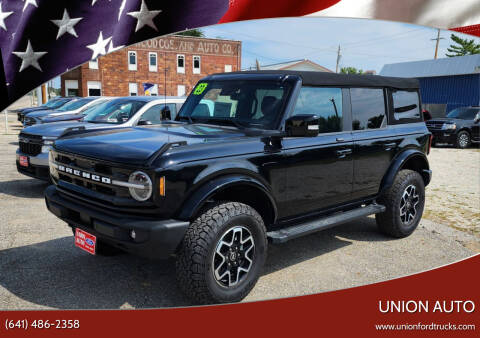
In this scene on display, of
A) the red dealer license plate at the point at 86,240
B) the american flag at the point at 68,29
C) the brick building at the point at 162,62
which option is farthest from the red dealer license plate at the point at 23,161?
the american flag at the point at 68,29

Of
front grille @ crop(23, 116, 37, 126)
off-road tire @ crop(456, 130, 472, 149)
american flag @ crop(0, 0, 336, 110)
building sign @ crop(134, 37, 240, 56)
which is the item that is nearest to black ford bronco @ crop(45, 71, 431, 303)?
building sign @ crop(134, 37, 240, 56)

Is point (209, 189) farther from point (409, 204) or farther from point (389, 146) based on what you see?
point (409, 204)

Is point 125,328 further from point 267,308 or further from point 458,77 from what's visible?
point 458,77

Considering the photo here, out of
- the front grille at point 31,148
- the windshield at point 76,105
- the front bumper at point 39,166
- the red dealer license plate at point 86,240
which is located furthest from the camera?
the windshield at point 76,105

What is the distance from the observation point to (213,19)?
9.18 feet

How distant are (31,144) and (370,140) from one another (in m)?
5.78

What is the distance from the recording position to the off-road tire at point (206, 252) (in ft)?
10.5

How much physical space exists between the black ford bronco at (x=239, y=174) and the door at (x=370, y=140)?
17mm

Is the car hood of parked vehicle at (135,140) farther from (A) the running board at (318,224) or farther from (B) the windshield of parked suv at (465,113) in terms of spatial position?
(B) the windshield of parked suv at (465,113)

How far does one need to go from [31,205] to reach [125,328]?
14.3 ft

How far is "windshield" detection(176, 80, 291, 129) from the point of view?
4172 mm

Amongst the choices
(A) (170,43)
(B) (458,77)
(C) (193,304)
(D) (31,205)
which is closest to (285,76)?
(A) (170,43)

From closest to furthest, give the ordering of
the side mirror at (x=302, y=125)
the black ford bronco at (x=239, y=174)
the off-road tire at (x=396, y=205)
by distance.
→ the black ford bronco at (x=239, y=174)
the side mirror at (x=302, y=125)
the off-road tire at (x=396, y=205)

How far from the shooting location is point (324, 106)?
453 centimetres
